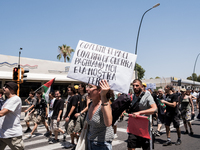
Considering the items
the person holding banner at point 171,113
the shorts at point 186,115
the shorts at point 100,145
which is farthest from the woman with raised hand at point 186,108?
the shorts at point 100,145

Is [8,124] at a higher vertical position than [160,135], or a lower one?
higher

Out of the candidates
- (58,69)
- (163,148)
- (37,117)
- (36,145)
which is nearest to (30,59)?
(58,69)

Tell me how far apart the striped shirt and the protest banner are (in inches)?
15.4

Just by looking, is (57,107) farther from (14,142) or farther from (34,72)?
(34,72)

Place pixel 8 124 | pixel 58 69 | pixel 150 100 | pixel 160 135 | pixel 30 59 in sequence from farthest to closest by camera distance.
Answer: pixel 58 69 < pixel 30 59 < pixel 160 135 < pixel 150 100 < pixel 8 124

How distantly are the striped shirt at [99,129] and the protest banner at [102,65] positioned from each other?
0.39 metres

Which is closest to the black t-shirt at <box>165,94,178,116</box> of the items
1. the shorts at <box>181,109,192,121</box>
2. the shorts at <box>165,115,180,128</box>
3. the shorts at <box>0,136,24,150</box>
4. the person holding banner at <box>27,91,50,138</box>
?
the shorts at <box>165,115,180,128</box>

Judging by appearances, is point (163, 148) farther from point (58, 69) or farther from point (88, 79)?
point (58, 69)

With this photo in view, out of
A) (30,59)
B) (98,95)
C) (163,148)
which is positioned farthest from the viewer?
Answer: (30,59)

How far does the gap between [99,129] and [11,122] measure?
1.98 meters

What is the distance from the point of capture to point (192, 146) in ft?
19.9

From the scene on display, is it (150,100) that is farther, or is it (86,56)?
(150,100)

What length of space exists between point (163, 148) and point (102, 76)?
446 centimetres

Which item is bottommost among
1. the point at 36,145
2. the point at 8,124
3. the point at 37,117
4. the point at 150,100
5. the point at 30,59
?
the point at 36,145
